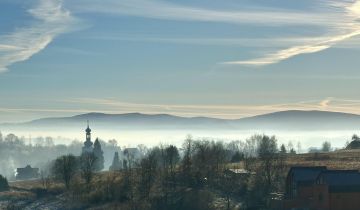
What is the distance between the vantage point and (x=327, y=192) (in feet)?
292

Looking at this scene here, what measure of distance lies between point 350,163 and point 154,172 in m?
41.1

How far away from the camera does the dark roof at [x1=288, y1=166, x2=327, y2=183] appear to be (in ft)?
316

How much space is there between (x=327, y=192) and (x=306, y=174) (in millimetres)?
9840

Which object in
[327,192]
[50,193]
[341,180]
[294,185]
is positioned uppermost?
[341,180]

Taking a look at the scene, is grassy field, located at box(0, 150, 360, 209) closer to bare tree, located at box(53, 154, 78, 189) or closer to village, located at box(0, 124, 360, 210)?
bare tree, located at box(53, 154, 78, 189)

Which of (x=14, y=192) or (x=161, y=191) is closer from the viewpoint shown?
(x=161, y=191)

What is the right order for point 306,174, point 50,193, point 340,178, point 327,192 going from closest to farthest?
point 327,192 < point 340,178 < point 306,174 < point 50,193

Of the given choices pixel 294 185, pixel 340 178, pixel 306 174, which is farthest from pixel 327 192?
pixel 294 185

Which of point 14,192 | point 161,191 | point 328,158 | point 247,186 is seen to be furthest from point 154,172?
point 328,158

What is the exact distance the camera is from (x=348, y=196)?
89312mm

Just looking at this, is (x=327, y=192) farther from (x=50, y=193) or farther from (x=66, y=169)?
(x=66, y=169)

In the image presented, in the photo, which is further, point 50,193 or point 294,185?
point 50,193

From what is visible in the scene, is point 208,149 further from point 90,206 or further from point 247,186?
point 90,206

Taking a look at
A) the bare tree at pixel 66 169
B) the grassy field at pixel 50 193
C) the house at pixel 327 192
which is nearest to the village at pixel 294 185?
the house at pixel 327 192
